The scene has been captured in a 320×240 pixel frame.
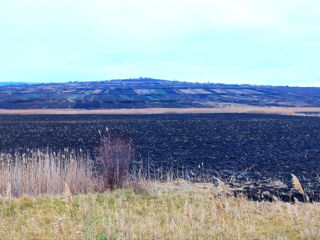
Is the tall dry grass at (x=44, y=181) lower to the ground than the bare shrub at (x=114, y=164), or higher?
lower

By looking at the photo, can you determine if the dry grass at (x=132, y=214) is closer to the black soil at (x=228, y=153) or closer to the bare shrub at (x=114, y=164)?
the bare shrub at (x=114, y=164)

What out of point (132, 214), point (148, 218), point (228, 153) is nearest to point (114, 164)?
point (132, 214)

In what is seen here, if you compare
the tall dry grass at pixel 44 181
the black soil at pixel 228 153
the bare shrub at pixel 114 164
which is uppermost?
the bare shrub at pixel 114 164

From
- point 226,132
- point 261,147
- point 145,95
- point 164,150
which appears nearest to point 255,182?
point 164,150

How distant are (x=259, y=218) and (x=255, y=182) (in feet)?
17.9

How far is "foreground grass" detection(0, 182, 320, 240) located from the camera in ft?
21.4

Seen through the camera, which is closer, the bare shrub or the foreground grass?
the foreground grass

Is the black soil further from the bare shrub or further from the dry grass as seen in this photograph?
the dry grass

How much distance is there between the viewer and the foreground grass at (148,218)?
6508 millimetres

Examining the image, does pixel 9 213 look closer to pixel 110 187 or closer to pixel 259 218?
pixel 110 187

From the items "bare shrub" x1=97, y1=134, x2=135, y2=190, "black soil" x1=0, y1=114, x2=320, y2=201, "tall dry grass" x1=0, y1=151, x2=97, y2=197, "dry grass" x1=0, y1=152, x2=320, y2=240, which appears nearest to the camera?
"dry grass" x1=0, y1=152, x2=320, y2=240

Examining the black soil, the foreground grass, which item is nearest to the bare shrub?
the foreground grass

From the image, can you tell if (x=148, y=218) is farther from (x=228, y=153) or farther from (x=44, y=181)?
(x=228, y=153)

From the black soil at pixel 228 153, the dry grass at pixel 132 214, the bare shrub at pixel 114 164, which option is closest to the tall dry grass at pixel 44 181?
the dry grass at pixel 132 214
